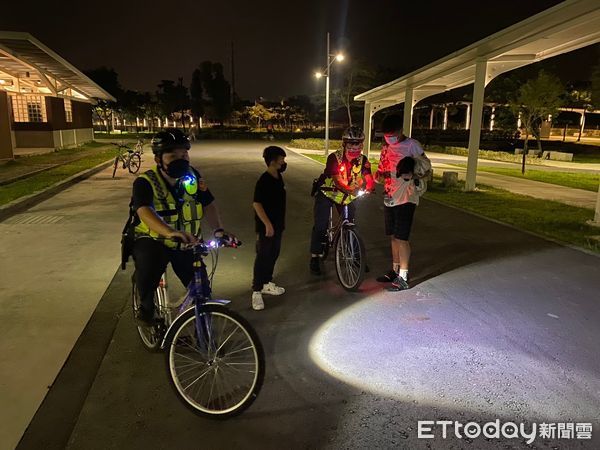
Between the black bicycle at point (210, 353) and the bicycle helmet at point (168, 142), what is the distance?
2.30 ft

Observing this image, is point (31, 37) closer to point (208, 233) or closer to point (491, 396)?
point (208, 233)

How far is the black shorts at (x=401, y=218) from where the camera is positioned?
18.1 ft

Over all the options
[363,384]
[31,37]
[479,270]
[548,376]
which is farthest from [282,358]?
[31,37]

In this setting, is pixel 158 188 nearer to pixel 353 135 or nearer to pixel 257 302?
pixel 257 302

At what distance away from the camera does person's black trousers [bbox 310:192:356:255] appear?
19.7 ft

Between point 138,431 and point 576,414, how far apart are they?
9.53 ft

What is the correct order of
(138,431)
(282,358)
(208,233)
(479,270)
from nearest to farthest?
(138,431), (282,358), (479,270), (208,233)

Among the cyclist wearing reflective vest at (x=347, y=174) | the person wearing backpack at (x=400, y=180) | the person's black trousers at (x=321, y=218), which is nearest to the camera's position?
the person wearing backpack at (x=400, y=180)

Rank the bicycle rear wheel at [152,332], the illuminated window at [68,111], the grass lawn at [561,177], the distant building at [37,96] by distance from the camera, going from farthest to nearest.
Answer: the illuminated window at [68,111]
the distant building at [37,96]
the grass lawn at [561,177]
the bicycle rear wheel at [152,332]

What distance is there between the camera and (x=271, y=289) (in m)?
5.47

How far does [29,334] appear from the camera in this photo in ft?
14.3

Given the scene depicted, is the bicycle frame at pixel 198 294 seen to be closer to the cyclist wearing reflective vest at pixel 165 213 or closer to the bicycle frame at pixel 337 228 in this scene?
the cyclist wearing reflective vest at pixel 165 213

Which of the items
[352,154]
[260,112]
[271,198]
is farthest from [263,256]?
[260,112]

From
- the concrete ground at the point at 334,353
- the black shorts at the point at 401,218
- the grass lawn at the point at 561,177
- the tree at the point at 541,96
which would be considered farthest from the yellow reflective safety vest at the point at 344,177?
the tree at the point at 541,96
